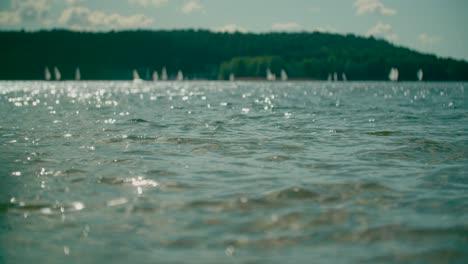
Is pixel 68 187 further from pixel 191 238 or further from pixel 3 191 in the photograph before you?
pixel 191 238

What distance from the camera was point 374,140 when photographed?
49.8ft

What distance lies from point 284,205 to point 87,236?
113 inches

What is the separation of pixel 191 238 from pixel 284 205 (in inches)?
74.9

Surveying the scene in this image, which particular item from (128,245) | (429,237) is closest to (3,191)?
(128,245)

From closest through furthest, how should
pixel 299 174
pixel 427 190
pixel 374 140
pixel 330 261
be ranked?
pixel 330 261 → pixel 427 190 → pixel 299 174 → pixel 374 140

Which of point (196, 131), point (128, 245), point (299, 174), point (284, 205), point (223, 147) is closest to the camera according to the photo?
point (128, 245)

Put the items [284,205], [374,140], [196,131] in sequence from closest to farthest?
[284,205] → [374,140] → [196,131]

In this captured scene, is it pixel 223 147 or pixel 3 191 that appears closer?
pixel 3 191

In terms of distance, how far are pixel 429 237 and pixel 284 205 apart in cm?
216

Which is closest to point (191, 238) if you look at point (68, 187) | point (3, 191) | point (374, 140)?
point (68, 187)

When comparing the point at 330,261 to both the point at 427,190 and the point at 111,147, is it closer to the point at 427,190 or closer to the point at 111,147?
the point at 427,190

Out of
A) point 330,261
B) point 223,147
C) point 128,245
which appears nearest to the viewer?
point 330,261

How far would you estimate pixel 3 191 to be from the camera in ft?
28.0

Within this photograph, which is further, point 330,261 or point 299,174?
point 299,174
